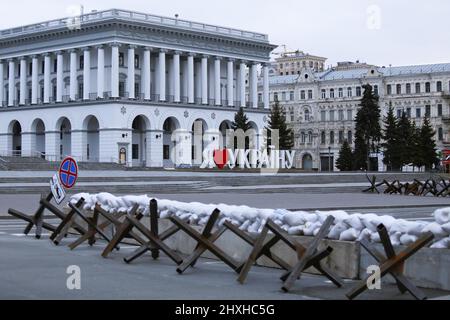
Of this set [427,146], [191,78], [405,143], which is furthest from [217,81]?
[427,146]

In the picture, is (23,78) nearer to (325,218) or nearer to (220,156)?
(220,156)

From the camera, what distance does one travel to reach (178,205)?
14.5 metres

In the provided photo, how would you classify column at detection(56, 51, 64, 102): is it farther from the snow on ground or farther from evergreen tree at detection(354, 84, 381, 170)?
the snow on ground

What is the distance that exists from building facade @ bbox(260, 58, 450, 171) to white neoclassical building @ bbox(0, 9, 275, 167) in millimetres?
19955

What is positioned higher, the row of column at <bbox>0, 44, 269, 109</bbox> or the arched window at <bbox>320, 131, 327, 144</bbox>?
the row of column at <bbox>0, 44, 269, 109</bbox>

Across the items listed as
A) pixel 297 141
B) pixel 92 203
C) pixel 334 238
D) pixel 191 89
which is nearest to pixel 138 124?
pixel 191 89

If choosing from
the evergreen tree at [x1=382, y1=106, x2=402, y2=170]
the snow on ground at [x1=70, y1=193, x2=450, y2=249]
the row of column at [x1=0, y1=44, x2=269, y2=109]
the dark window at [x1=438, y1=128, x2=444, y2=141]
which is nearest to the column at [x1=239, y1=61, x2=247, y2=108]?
the row of column at [x1=0, y1=44, x2=269, y2=109]

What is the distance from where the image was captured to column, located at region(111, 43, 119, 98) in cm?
8762

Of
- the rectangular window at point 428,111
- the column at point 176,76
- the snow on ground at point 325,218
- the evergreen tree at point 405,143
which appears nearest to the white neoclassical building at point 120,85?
the column at point 176,76

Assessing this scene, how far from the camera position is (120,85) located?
298 ft

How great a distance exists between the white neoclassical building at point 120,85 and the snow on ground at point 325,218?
2883 inches

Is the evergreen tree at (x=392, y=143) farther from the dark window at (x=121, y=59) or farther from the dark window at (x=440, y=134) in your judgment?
the dark window at (x=121, y=59)

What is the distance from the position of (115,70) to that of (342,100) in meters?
43.9

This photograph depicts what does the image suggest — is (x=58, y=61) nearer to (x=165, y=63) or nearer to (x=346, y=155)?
(x=165, y=63)
